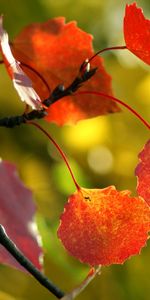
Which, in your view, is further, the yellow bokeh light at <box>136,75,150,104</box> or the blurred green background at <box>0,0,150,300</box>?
the yellow bokeh light at <box>136,75,150,104</box>

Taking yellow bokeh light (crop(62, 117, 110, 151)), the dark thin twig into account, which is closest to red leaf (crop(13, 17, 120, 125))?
the dark thin twig

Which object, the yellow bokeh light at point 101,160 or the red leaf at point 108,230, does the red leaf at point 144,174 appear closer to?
the red leaf at point 108,230

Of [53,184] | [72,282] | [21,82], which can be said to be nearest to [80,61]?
[21,82]

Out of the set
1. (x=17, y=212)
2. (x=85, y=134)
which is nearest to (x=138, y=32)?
(x=17, y=212)

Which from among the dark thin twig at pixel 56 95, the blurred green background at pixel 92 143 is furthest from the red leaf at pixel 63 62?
the blurred green background at pixel 92 143

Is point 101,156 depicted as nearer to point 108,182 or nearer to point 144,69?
point 108,182

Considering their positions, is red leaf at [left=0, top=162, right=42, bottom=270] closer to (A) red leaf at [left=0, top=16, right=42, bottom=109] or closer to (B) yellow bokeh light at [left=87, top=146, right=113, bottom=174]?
(A) red leaf at [left=0, top=16, right=42, bottom=109]
